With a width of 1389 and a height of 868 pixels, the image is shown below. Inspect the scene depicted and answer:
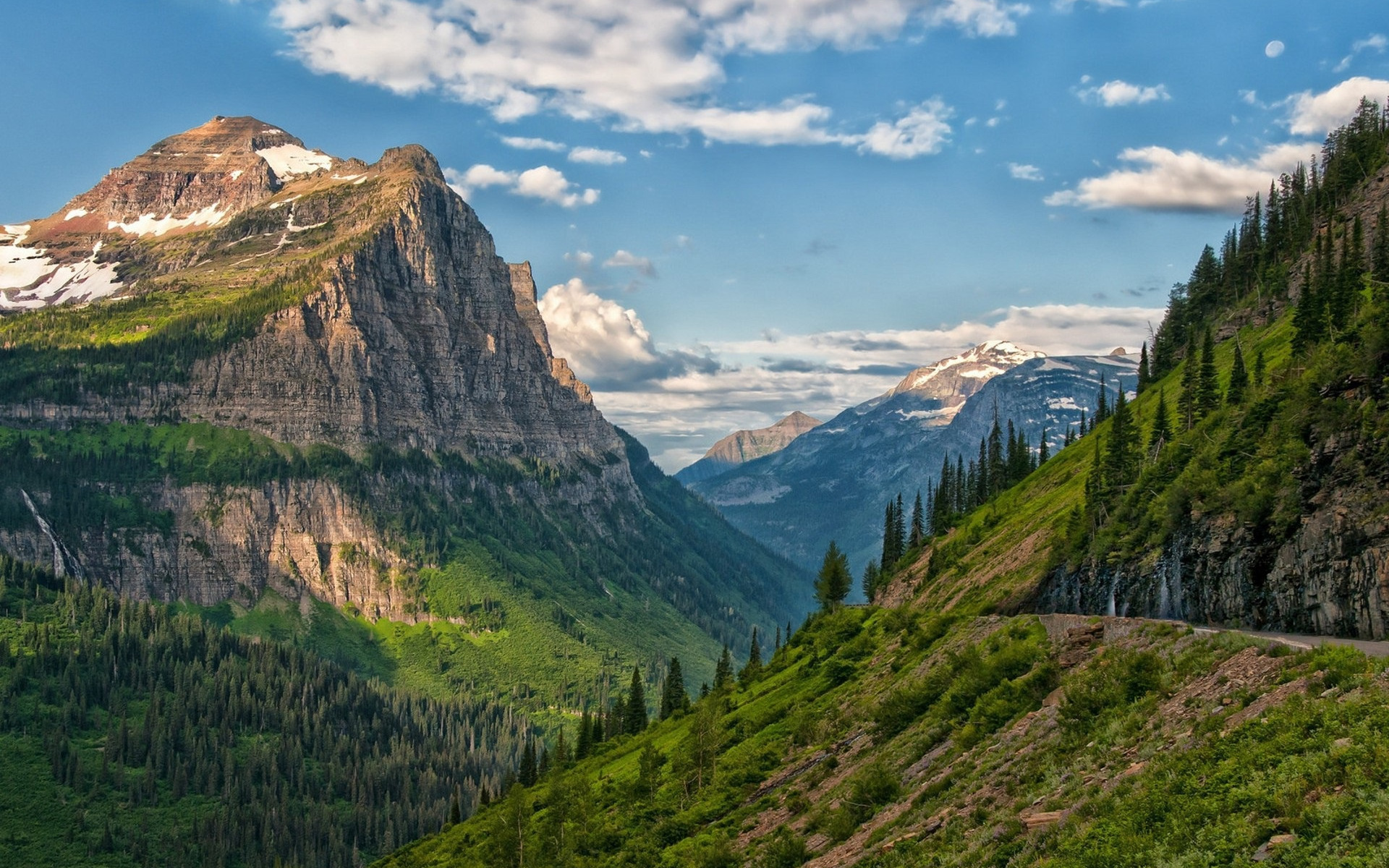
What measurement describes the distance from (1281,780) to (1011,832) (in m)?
8.70

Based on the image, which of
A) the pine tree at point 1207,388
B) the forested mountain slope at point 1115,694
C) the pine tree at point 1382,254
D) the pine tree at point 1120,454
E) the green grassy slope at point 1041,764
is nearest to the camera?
the green grassy slope at point 1041,764

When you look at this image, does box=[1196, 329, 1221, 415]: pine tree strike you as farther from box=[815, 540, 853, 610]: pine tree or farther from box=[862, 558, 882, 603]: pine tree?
box=[862, 558, 882, 603]: pine tree

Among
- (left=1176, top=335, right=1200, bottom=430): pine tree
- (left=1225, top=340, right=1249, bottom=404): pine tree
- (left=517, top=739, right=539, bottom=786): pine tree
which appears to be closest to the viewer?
(left=1225, top=340, right=1249, bottom=404): pine tree

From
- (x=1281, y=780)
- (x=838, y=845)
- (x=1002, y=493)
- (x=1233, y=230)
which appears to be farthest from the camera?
(x=1233, y=230)

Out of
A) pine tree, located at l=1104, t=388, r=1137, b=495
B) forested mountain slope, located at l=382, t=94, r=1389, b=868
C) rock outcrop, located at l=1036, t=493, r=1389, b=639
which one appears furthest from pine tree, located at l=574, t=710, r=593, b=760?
rock outcrop, located at l=1036, t=493, r=1389, b=639

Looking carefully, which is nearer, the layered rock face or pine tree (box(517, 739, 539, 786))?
the layered rock face

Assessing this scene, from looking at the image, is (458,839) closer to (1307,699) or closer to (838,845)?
(838,845)

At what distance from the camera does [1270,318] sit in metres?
152

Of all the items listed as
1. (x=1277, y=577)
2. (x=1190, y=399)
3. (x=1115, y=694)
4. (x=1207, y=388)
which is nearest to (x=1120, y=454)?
(x=1207, y=388)

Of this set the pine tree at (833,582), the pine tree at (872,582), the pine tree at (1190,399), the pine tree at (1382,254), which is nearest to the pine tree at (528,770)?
the pine tree at (872,582)

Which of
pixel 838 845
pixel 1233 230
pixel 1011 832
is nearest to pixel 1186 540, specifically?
pixel 838 845

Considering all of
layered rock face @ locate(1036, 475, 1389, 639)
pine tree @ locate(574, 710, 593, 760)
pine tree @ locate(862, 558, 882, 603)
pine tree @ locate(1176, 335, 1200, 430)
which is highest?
pine tree @ locate(1176, 335, 1200, 430)

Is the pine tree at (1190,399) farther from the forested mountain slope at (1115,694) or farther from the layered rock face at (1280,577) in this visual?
the layered rock face at (1280,577)

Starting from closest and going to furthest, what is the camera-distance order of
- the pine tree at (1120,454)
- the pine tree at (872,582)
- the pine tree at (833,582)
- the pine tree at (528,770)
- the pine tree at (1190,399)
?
the pine tree at (1120,454) → the pine tree at (1190,399) → the pine tree at (833,582) → the pine tree at (528,770) → the pine tree at (872,582)
